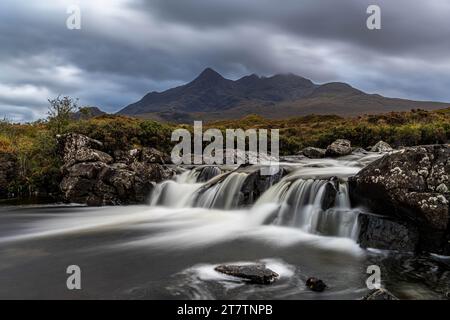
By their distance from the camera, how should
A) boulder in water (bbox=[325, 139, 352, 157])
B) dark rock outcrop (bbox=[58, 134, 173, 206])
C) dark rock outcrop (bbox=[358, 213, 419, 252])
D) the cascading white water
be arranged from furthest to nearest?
1. boulder in water (bbox=[325, 139, 352, 157])
2. dark rock outcrop (bbox=[58, 134, 173, 206])
3. the cascading white water
4. dark rock outcrop (bbox=[358, 213, 419, 252])

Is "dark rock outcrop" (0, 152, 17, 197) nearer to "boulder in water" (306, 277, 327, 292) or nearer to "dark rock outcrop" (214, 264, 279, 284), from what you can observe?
"dark rock outcrop" (214, 264, 279, 284)

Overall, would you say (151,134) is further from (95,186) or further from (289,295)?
(289,295)

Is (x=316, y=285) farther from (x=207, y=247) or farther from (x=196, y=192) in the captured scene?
(x=196, y=192)

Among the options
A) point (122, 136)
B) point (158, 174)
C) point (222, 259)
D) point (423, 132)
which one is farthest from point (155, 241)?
point (423, 132)

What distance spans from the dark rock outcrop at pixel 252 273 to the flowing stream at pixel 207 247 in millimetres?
202

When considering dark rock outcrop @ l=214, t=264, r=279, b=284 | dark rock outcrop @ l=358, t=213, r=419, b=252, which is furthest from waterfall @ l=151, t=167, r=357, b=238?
dark rock outcrop @ l=214, t=264, r=279, b=284

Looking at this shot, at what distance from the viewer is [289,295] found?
9125 mm

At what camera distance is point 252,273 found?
993 cm

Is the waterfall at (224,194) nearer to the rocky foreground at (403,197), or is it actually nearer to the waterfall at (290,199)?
the waterfall at (290,199)

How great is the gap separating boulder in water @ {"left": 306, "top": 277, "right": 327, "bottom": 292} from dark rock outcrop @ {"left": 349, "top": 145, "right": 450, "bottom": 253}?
15.8 feet

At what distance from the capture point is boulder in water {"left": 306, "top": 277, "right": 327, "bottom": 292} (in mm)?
9469

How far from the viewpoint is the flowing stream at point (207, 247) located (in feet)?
31.8

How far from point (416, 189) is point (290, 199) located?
5.78 metres

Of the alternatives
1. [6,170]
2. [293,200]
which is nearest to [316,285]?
[293,200]
